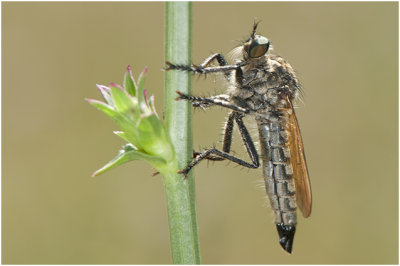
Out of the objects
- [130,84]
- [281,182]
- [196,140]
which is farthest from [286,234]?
[196,140]

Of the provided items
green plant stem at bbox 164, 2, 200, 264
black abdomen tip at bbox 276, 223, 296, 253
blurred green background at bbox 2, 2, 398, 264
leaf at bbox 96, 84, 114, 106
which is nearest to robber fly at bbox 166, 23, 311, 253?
black abdomen tip at bbox 276, 223, 296, 253

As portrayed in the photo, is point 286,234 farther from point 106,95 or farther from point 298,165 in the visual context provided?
point 106,95

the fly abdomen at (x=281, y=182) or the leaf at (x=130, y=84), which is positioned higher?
the leaf at (x=130, y=84)

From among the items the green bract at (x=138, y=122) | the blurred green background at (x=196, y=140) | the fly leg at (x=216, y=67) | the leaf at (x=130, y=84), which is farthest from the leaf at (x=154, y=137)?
the blurred green background at (x=196, y=140)

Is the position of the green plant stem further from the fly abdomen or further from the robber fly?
the fly abdomen

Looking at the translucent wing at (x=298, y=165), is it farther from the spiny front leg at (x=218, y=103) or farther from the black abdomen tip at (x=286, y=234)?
the spiny front leg at (x=218, y=103)

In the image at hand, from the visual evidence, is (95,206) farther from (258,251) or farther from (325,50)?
(325,50)
